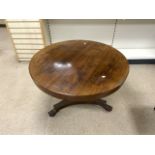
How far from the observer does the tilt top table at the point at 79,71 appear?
0.95 meters

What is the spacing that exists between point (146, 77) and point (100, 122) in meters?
0.84

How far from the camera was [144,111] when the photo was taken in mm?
1476

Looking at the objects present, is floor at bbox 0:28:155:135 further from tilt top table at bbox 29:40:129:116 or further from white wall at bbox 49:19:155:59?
white wall at bbox 49:19:155:59

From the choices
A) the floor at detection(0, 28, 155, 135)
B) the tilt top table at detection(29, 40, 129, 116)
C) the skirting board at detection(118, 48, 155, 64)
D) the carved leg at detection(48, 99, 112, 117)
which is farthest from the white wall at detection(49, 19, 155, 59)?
the carved leg at detection(48, 99, 112, 117)

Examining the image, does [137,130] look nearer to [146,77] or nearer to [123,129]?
[123,129]

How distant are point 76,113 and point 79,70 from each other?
1.71ft

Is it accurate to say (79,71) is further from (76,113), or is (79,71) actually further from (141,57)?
(141,57)

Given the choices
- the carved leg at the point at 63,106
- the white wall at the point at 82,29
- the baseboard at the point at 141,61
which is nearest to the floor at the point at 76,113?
the carved leg at the point at 63,106

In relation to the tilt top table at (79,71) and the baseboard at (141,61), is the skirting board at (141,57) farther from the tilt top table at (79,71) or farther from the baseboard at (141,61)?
the tilt top table at (79,71)

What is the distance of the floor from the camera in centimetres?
133

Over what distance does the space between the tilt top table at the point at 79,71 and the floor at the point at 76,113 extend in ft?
1.25

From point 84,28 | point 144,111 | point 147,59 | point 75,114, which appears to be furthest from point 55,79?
point 147,59

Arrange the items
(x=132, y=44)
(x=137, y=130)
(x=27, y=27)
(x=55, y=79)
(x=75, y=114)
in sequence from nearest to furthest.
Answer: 1. (x=55, y=79)
2. (x=137, y=130)
3. (x=75, y=114)
4. (x=27, y=27)
5. (x=132, y=44)
